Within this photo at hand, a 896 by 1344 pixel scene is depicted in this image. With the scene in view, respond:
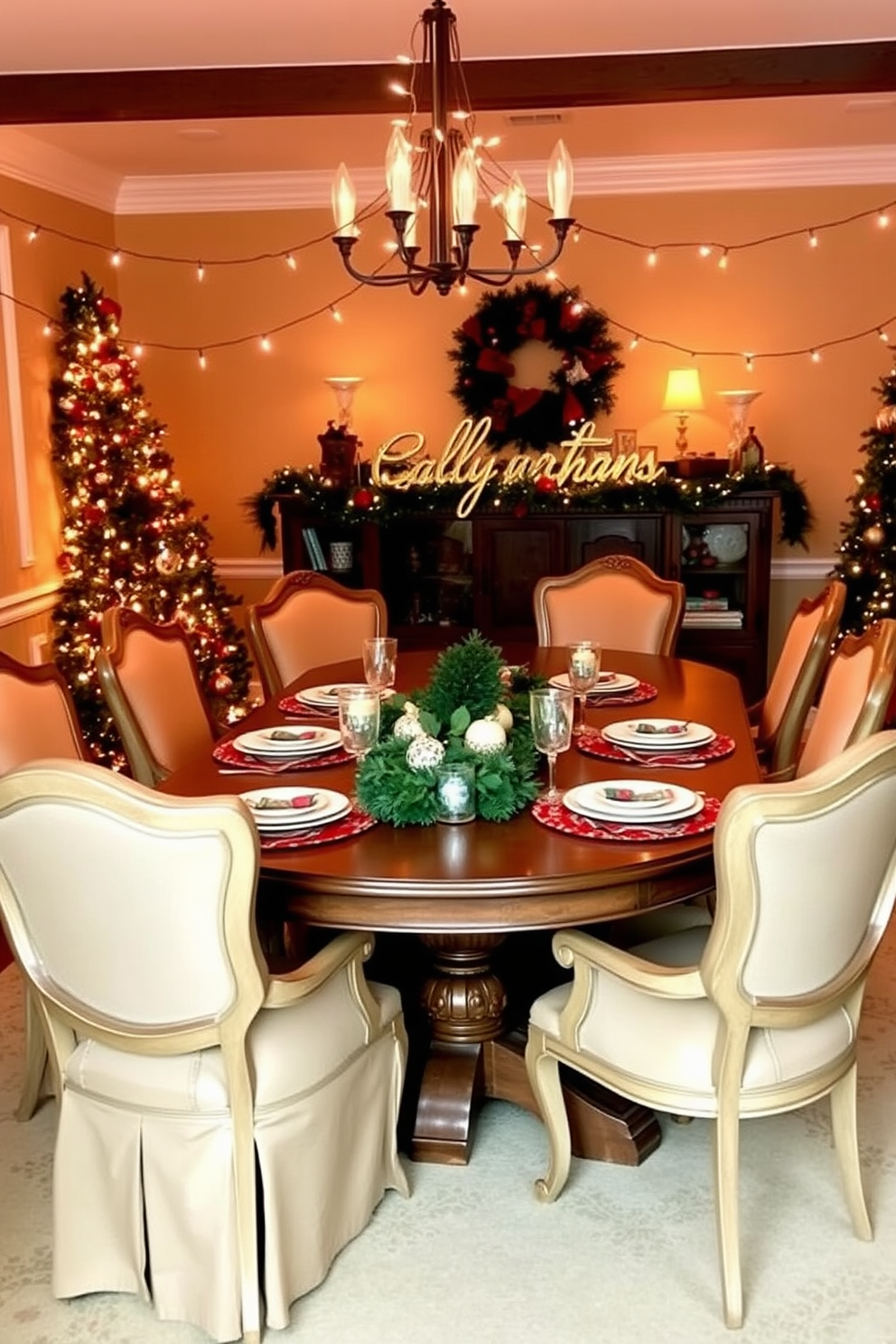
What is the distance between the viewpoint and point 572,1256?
2.27m

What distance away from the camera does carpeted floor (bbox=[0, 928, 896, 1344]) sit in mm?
2096

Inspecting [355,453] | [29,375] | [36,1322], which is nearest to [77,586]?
[29,375]

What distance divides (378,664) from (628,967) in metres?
1.09

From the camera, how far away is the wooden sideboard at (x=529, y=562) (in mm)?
5590

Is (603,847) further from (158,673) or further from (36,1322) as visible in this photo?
(158,673)

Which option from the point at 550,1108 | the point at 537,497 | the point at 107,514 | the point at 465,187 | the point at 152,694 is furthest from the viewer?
the point at 537,497

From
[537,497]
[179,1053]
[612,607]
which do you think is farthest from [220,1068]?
[537,497]

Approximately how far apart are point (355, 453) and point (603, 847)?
3.91 meters

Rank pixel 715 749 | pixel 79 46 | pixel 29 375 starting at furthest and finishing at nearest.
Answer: pixel 29 375
pixel 79 46
pixel 715 749

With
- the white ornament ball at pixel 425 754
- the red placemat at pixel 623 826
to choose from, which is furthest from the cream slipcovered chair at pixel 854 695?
the white ornament ball at pixel 425 754

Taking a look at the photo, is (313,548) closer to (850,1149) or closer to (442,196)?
(442,196)

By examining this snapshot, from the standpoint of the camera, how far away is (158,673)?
341 cm

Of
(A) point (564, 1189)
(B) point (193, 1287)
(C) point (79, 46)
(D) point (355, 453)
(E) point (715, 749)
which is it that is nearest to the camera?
(B) point (193, 1287)

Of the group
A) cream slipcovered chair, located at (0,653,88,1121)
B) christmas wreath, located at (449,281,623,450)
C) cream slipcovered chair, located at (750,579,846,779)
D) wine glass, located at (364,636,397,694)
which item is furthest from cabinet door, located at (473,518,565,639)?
cream slipcovered chair, located at (0,653,88,1121)
